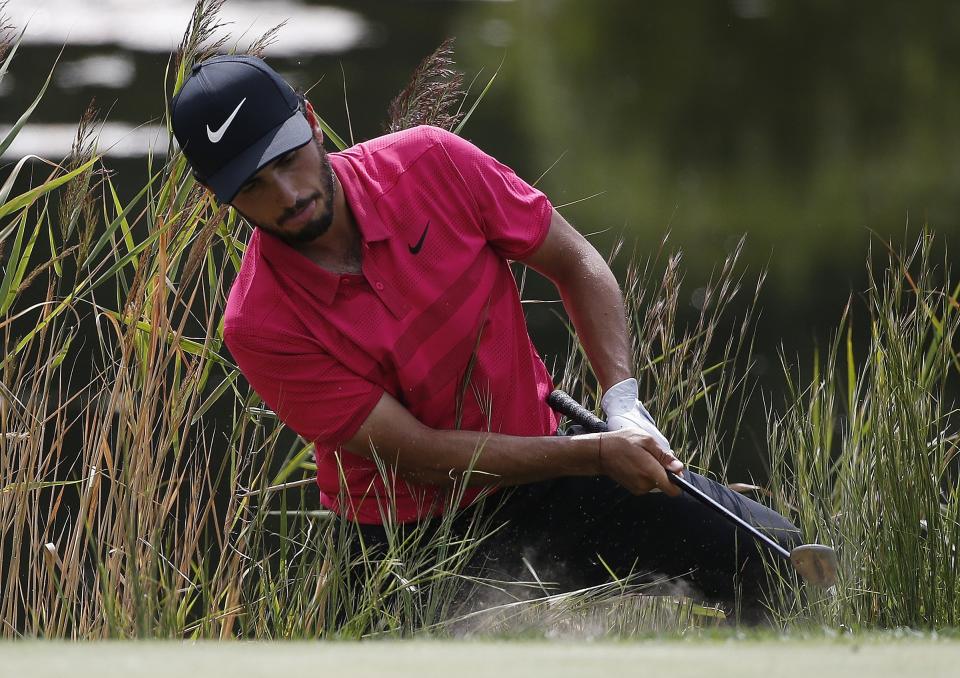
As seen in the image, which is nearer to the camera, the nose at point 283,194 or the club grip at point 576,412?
the nose at point 283,194

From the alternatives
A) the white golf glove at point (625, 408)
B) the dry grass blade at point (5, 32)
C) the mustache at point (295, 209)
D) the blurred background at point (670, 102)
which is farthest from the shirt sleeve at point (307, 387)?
the blurred background at point (670, 102)

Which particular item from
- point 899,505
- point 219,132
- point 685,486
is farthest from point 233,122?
point 899,505

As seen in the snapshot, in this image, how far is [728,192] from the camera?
897 cm

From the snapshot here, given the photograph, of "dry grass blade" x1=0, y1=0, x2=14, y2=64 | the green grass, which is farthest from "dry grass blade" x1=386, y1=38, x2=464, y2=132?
"dry grass blade" x1=0, y1=0, x2=14, y2=64

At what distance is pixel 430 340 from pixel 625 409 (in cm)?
39

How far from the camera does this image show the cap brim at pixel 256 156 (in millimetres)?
2158

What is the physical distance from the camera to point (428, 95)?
2.58m

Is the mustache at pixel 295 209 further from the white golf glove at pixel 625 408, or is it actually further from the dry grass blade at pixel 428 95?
the white golf glove at pixel 625 408

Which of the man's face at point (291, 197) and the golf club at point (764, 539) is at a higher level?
the man's face at point (291, 197)

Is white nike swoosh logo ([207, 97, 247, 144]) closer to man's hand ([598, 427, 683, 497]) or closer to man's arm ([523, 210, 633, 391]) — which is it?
man's arm ([523, 210, 633, 391])

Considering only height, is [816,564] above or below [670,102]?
below

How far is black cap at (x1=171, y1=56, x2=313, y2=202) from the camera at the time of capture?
2.17 metres

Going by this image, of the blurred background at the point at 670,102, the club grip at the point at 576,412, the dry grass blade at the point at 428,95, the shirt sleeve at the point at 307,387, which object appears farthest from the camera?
the blurred background at the point at 670,102

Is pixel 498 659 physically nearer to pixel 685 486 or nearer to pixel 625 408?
pixel 685 486
